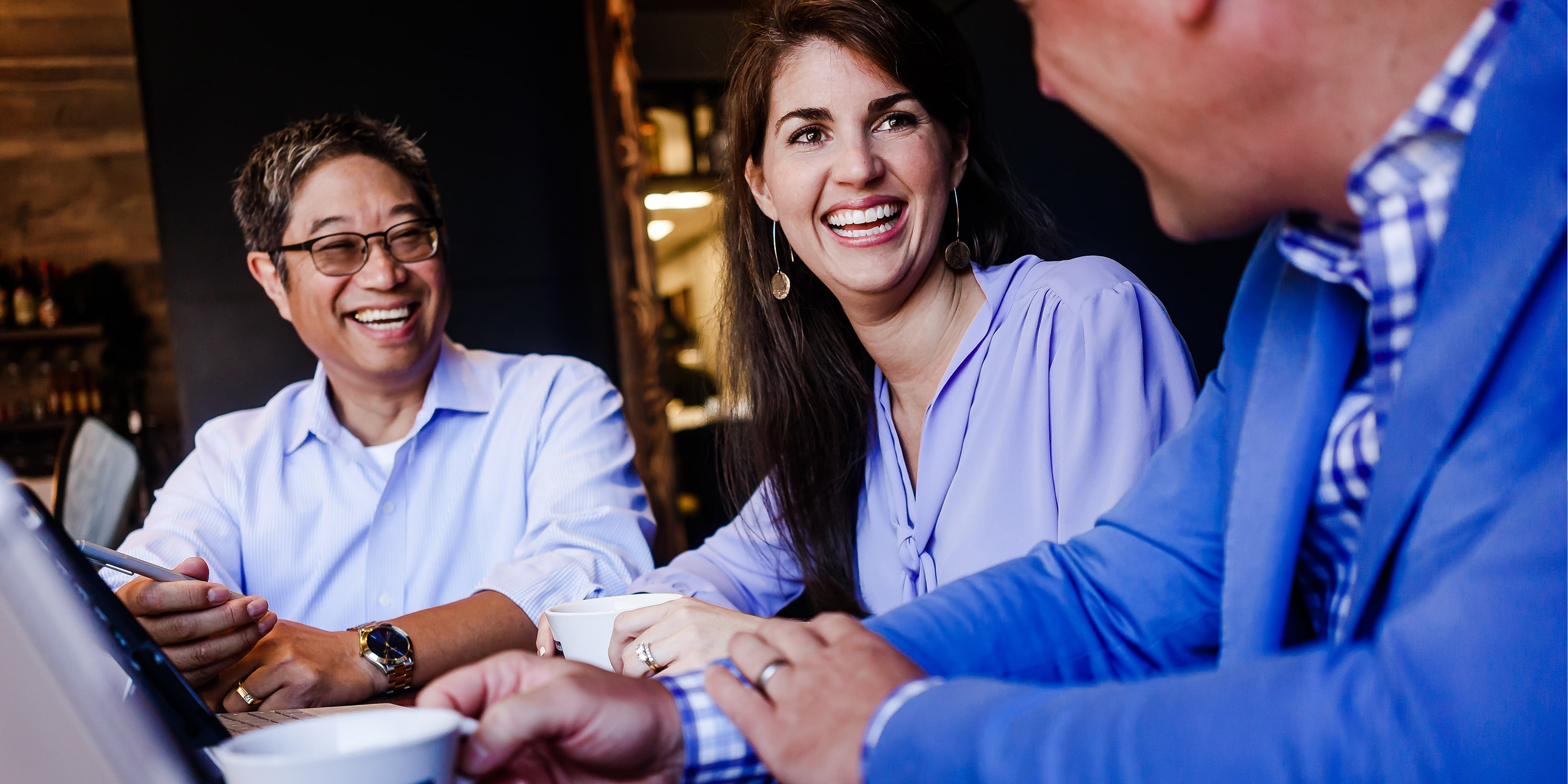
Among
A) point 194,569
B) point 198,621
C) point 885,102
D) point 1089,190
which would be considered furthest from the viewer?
point 1089,190

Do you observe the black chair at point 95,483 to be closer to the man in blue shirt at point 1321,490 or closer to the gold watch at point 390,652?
the gold watch at point 390,652

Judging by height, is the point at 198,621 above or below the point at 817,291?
below

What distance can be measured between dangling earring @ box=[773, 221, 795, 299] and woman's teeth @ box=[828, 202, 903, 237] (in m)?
0.17

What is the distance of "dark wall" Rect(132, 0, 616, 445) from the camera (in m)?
3.25

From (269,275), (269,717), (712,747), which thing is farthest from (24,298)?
(712,747)

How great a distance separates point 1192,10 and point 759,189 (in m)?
1.24

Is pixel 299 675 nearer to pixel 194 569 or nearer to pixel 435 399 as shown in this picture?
pixel 194 569

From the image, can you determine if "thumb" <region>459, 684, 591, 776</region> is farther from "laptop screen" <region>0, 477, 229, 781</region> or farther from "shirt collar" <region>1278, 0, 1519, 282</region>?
"shirt collar" <region>1278, 0, 1519, 282</region>

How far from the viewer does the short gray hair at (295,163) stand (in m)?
1.97

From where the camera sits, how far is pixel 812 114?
1582 millimetres

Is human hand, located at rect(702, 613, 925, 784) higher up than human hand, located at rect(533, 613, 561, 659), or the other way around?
human hand, located at rect(702, 613, 925, 784)

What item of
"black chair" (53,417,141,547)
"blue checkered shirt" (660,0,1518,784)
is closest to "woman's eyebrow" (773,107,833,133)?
"blue checkered shirt" (660,0,1518,784)

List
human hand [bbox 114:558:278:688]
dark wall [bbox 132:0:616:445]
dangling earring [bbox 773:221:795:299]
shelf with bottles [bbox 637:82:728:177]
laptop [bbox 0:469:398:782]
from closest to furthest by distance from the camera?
1. laptop [bbox 0:469:398:782]
2. human hand [bbox 114:558:278:688]
3. dangling earring [bbox 773:221:795:299]
4. dark wall [bbox 132:0:616:445]
5. shelf with bottles [bbox 637:82:728:177]

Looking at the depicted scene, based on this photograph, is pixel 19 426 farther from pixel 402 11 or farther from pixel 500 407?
pixel 500 407
